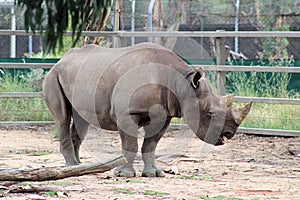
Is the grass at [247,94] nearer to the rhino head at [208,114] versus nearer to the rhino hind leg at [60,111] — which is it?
the rhino head at [208,114]

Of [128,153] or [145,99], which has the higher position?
[145,99]

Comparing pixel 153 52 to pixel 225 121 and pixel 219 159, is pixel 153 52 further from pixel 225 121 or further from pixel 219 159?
pixel 219 159

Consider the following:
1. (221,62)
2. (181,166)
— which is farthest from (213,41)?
(181,166)

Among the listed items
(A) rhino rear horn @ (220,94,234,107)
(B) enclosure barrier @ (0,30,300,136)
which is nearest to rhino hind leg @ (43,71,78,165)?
(A) rhino rear horn @ (220,94,234,107)

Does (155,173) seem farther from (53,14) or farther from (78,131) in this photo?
(53,14)

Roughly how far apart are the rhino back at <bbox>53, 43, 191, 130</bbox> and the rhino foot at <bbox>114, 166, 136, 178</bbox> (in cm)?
55

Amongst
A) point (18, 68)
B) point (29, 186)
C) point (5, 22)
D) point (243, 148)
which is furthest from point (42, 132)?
point (5, 22)

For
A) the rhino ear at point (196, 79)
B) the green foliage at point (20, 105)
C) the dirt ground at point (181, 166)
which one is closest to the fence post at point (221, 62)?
the dirt ground at point (181, 166)

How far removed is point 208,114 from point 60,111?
1747 mm

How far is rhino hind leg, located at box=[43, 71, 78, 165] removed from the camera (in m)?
8.84

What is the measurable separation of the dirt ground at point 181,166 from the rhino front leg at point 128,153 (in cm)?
12

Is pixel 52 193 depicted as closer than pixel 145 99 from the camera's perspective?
Yes

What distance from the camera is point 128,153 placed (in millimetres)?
8305

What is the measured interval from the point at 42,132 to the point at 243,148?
337 cm
